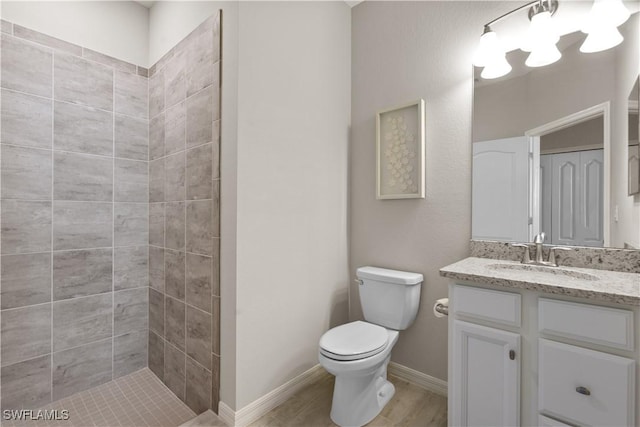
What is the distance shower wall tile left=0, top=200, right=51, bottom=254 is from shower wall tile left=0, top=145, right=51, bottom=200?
0.05m

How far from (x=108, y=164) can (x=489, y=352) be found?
8.36 ft

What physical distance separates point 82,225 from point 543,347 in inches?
103

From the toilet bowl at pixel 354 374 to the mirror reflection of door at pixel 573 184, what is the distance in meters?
1.08

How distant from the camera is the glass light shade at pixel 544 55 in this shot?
4.96 feet

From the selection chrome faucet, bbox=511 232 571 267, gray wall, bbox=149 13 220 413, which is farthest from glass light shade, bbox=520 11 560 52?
gray wall, bbox=149 13 220 413

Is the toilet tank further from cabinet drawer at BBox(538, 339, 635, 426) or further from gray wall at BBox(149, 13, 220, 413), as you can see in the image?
gray wall at BBox(149, 13, 220, 413)

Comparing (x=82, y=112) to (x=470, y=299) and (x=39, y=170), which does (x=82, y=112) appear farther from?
(x=470, y=299)

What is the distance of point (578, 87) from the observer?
1.49 meters

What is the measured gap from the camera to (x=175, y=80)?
2029 millimetres

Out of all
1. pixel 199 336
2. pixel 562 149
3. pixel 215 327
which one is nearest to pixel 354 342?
pixel 215 327

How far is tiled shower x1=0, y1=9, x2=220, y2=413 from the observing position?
1736 mm

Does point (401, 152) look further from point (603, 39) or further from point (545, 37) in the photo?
point (603, 39)

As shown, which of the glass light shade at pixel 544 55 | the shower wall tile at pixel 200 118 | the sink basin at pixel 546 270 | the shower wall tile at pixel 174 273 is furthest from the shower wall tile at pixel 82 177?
the glass light shade at pixel 544 55

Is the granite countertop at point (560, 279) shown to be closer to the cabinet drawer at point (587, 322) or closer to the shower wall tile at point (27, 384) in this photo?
the cabinet drawer at point (587, 322)
